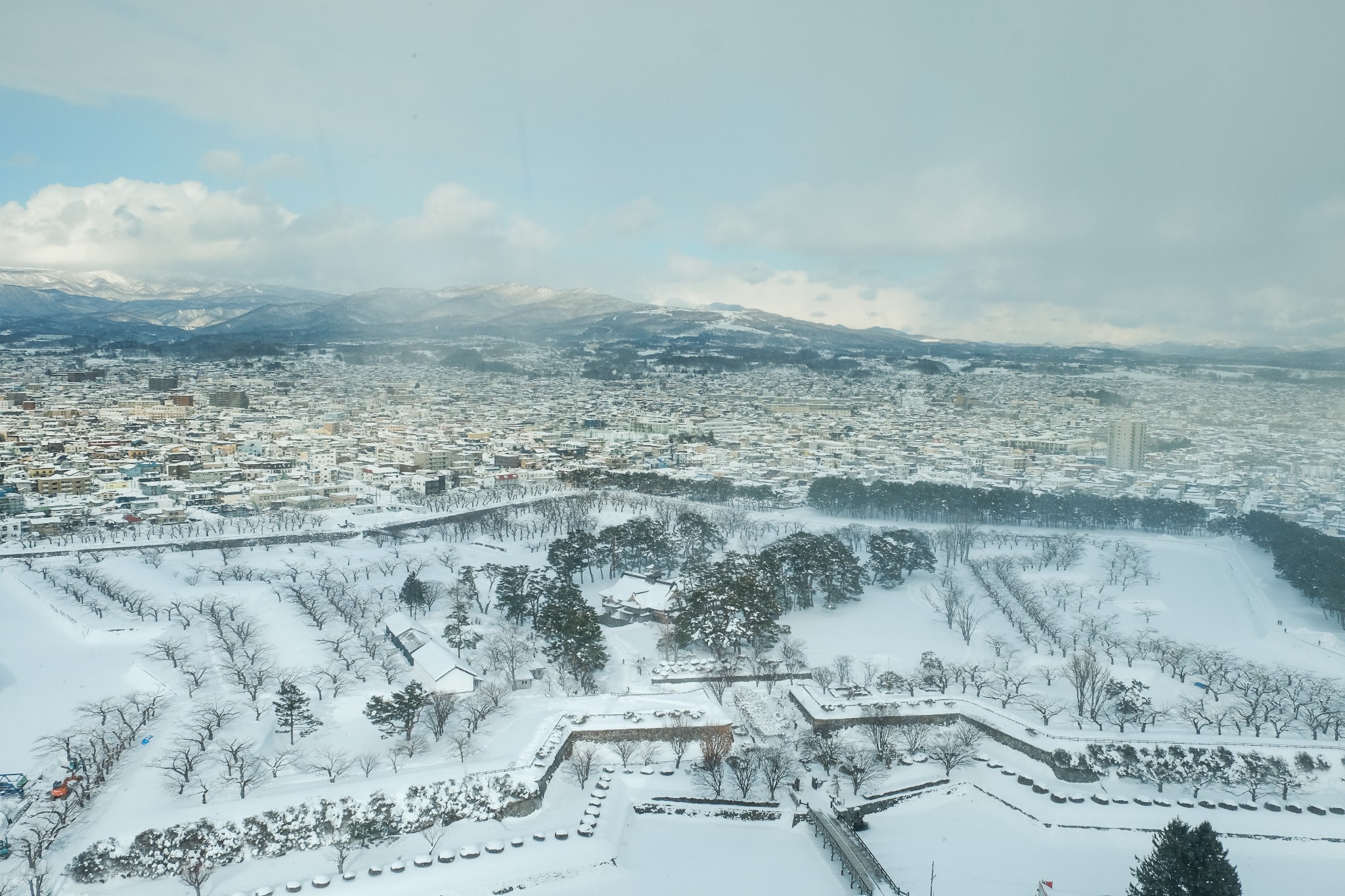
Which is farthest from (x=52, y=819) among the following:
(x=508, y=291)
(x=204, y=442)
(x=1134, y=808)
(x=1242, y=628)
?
(x=508, y=291)

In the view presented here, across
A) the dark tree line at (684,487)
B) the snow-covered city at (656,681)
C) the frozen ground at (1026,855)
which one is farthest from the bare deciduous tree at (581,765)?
the dark tree line at (684,487)

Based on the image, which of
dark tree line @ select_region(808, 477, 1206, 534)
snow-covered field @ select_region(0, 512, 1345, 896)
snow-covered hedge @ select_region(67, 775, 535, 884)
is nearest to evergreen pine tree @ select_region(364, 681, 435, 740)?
snow-covered field @ select_region(0, 512, 1345, 896)

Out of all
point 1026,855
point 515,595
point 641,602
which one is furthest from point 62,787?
point 1026,855

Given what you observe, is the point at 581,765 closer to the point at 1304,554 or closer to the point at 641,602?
the point at 641,602

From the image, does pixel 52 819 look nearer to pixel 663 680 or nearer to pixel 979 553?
pixel 663 680

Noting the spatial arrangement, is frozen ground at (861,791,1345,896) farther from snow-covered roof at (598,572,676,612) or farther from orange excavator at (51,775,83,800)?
orange excavator at (51,775,83,800)

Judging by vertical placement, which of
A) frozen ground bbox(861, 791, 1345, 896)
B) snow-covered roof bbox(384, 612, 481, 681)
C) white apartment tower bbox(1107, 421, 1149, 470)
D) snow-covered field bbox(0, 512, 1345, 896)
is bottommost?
frozen ground bbox(861, 791, 1345, 896)
